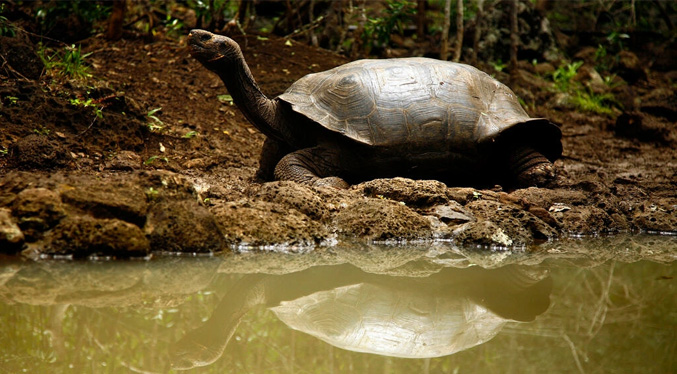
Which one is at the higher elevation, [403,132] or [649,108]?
[403,132]

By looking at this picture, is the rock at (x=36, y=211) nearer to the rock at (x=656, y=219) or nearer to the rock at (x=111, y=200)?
the rock at (x=111, y=200)

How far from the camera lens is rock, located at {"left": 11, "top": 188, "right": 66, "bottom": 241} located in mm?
3963

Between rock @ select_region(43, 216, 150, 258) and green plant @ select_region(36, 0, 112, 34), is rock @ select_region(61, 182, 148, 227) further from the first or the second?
green plant @ select_region(36, 0, 112, 34)

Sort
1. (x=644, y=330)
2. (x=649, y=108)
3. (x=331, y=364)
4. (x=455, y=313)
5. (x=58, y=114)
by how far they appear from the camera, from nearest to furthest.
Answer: (x=331, y=364)
(x=644, y=330)
(x=455, y=313)
(x=58, y=114)
(x=649, y=108)

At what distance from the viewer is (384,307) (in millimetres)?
3600

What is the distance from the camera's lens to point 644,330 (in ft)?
10.5

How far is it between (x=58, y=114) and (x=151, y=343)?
4086 mm

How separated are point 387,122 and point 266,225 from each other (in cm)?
172

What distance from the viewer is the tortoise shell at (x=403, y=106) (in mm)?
5793

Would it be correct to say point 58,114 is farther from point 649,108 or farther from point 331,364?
point 649,108

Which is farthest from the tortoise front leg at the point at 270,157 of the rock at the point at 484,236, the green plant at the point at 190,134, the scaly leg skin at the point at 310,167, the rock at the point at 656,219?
the rock at the point at 656,219

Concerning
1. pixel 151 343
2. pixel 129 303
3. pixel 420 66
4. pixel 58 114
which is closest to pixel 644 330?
pixel 151 343

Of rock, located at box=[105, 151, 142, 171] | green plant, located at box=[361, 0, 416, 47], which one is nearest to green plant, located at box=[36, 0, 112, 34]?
rock, located at box=[105, 151, 142, 171]

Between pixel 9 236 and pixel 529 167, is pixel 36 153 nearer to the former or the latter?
pixel 9 236
